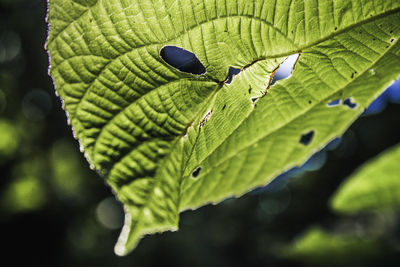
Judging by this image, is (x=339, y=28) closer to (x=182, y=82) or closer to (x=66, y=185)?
(x=182, y=82)

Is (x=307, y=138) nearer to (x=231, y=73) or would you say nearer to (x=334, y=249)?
(x=231, y=73)

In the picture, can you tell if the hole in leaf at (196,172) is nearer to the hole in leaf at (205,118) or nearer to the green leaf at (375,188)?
the hole in leaf at (205,118)

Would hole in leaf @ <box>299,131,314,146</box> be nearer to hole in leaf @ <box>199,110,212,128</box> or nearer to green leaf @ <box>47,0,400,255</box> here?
green leaf @ <box>47,0,400,255</box>

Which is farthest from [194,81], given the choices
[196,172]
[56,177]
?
[56,177]

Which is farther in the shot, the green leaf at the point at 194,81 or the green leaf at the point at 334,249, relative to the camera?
the green leaf at the point at 334,249

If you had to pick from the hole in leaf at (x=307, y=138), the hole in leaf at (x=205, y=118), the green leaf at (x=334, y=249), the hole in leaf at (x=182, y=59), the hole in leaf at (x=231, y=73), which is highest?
the hole in leaf at (x=182, y=59)

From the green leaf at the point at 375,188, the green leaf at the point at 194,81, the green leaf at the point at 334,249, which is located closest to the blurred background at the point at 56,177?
the green leaf at the point at 334,249
